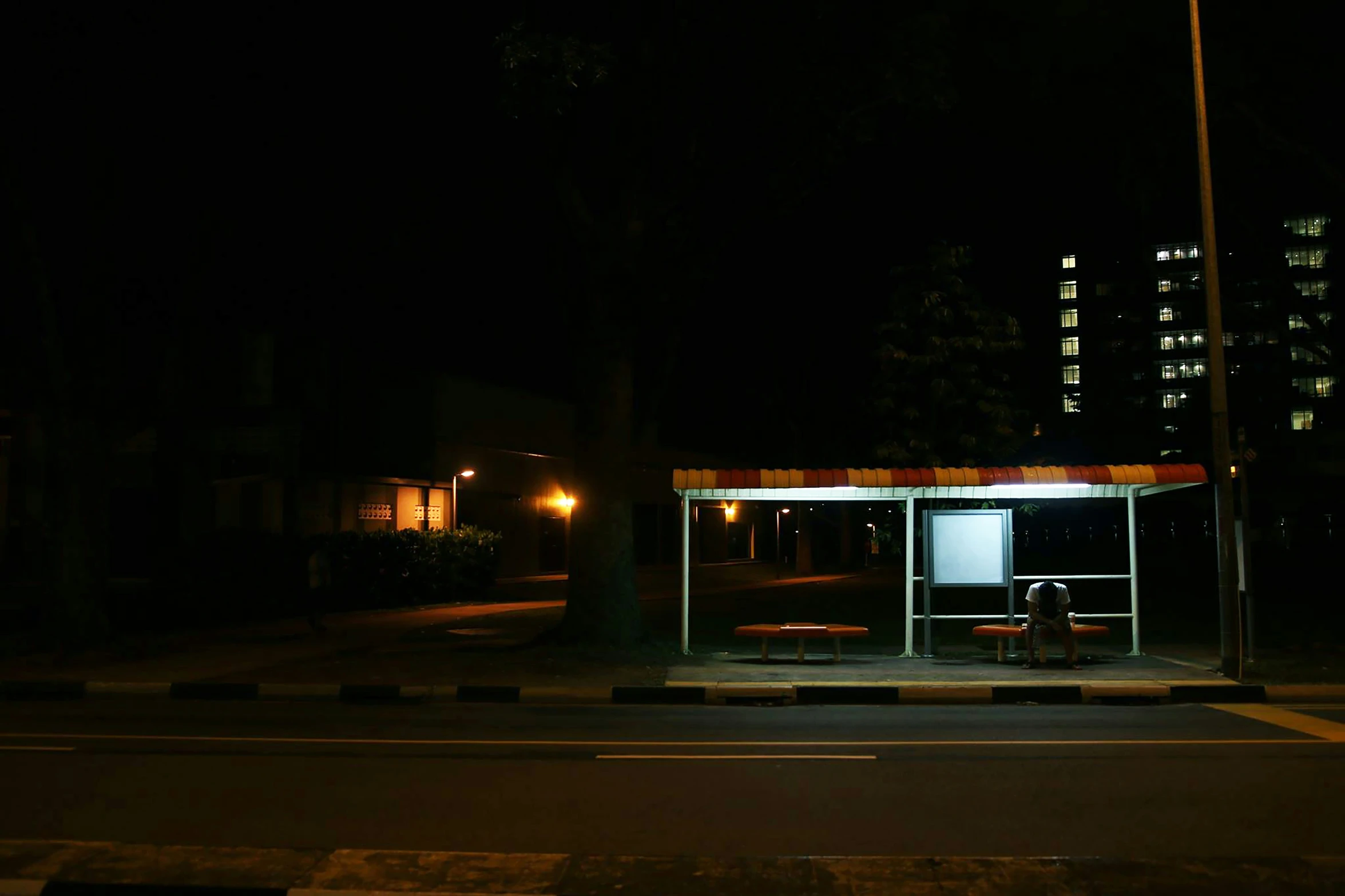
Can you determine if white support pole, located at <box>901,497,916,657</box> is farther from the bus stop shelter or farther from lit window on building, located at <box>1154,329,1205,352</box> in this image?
lit window on building, located at <box>1154,329,1205,352</box>

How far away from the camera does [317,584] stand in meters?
18.7

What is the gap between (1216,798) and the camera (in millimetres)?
7379

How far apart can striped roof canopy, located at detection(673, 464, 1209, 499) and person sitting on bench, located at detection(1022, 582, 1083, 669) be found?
1379 millimetres

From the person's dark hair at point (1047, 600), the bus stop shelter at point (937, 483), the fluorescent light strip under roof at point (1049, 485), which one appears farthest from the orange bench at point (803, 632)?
the fluorescent light strip under roof at point (1049, 485)

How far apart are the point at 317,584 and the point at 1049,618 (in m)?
11.1

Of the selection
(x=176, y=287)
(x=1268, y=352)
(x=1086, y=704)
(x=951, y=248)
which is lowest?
(x=1086, y=704)

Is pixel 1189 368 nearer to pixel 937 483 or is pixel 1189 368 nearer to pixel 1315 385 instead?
pixel 1315 385

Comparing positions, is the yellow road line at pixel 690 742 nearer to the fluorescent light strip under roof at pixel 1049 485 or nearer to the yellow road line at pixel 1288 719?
the yellow road line at pixel 1288 719

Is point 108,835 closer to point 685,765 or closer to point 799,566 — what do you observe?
point 685,765

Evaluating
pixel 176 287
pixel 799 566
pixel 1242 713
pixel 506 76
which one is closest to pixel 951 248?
pixel 506 76

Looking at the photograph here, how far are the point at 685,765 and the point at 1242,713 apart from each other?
6475 millimetres

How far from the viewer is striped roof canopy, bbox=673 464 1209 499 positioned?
14859 millimetres

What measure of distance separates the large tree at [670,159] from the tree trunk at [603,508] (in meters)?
0.02

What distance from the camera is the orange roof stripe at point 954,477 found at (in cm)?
1485
